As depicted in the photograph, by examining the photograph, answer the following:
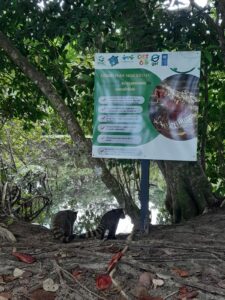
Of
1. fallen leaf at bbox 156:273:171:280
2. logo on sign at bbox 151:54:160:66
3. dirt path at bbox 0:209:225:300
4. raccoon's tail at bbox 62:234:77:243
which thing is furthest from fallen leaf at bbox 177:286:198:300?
logo on sign at bbox 151:54:160:66

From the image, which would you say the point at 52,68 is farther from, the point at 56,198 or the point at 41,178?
the point at 56,198

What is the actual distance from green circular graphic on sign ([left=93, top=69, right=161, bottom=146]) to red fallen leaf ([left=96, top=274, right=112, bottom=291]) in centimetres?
149

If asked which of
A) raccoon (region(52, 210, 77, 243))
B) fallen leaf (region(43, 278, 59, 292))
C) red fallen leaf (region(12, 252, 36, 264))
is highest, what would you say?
raccoon (region(52, 210, 77, 243))

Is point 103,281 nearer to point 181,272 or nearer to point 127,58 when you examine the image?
point 181,272

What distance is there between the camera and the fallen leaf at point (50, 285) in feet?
11.7

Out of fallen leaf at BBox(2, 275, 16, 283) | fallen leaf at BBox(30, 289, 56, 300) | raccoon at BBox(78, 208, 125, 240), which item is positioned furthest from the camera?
raccoon at BBox(78, 208, 125, 240)

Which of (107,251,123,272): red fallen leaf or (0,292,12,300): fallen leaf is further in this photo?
(107,251,123,272): red fallen leaf

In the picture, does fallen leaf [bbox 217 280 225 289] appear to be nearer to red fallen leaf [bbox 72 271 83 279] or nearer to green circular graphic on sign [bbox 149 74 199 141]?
red fallen leaf [bbox 72 271 83 279]

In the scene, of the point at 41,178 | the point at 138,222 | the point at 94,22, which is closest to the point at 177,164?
the point at 138,222

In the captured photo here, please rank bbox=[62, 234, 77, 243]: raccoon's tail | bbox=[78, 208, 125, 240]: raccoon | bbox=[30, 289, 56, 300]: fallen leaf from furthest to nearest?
bbox=[78, 208, 125, 240]: raccoon < bbox=[62, 234, 77, 243]: raccoon's tail < bbox=[30, 289, 56, 300]: fallen leaf

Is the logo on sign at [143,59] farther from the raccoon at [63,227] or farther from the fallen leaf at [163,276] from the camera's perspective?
the fallen leaf at [163,276]

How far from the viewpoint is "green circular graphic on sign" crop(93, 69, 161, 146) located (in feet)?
15.4

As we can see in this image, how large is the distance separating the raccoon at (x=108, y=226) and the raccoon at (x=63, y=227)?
0.23 m

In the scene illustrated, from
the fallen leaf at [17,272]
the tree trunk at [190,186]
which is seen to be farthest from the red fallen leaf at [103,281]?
the tree trunk at [190,186]
